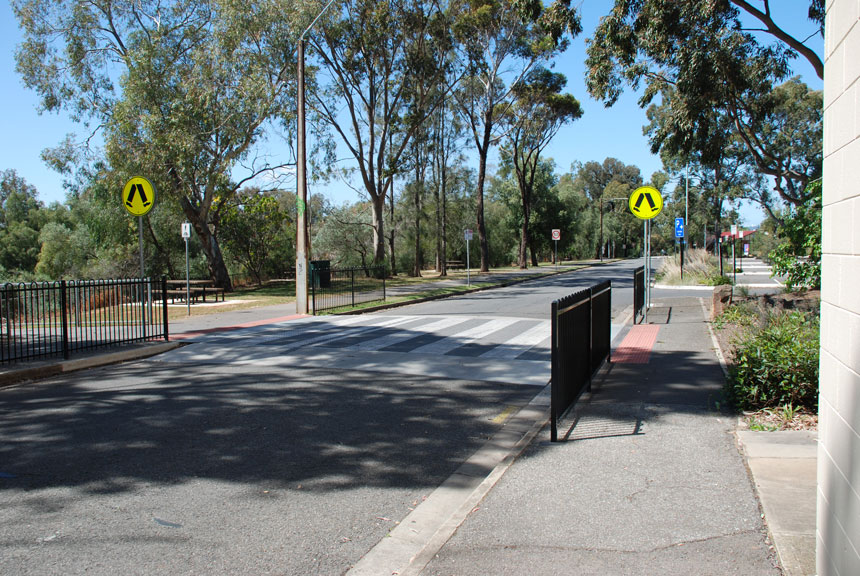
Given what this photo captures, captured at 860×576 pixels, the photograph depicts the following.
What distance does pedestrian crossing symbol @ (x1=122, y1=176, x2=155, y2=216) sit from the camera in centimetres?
1254

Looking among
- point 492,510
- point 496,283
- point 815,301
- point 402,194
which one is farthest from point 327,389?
point 402,194

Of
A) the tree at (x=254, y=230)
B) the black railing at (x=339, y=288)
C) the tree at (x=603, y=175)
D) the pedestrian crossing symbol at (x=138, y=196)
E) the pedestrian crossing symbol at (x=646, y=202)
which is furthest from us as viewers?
the tree at (x=603, y=175)

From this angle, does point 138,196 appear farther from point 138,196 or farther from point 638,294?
point 638,294

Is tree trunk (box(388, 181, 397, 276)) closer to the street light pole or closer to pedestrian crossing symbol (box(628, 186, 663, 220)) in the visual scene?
the street light pole

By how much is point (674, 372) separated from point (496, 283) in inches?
928

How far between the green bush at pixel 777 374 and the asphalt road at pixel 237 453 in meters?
2.50

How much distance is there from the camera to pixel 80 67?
2789cm

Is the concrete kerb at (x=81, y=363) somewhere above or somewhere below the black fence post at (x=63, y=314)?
below

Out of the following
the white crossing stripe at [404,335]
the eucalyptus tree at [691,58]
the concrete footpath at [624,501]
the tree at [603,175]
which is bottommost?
the concrete footpath at [624,501]

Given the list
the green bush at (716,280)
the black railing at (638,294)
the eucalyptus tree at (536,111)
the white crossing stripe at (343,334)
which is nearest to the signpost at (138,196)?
the white crossing stripe at (343,334)

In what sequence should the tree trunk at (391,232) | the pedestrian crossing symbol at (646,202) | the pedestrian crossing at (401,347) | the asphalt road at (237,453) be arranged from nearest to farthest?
the asphalt road at (237,453) → the pedestrian crossing at (401,347) → the pedestrian crossing symbol at (646,202) → the tree trunk at (391,232)

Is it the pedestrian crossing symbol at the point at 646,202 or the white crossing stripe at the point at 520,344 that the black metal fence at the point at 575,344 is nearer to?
the white crossing stripe at the point at 520,344

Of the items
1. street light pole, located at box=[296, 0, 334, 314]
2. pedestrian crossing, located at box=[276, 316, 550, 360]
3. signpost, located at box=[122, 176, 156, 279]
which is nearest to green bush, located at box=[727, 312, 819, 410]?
pedestrian crossing, located at box=[276, 316, 550, 360]

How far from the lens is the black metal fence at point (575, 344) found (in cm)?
578
